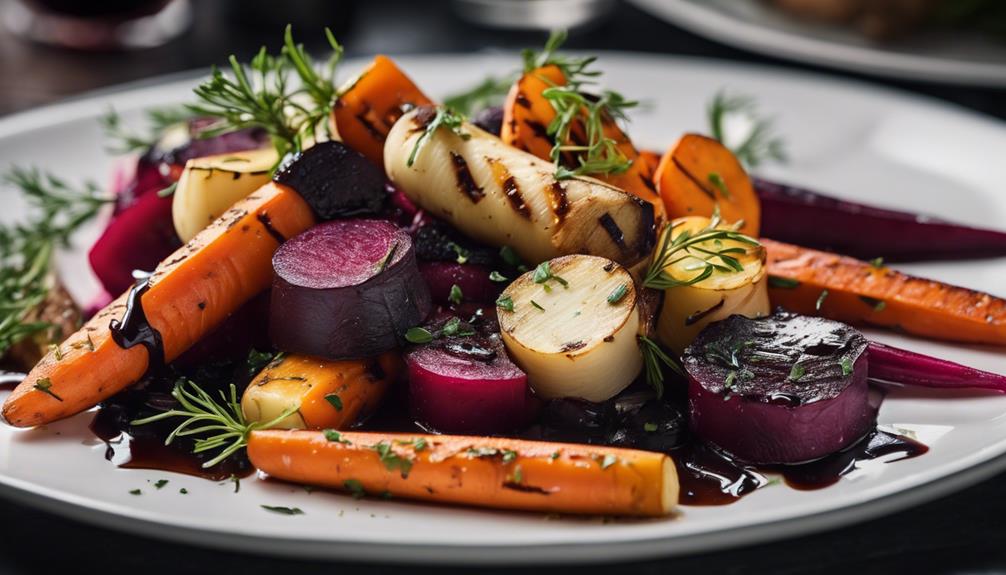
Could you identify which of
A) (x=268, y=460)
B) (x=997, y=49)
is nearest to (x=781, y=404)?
(x=268, y=460)

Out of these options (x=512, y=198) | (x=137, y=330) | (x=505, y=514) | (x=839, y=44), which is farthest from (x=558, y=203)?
(x=839, y=44)

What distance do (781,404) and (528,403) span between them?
0.51 m

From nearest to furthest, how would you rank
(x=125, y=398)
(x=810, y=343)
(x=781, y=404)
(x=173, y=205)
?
(x=781, y=404) < (x=810, y=343) < (x=125, y=398) < (x=173, y=205)

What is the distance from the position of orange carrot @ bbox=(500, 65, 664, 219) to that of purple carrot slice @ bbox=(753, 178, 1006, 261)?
21.1 inches

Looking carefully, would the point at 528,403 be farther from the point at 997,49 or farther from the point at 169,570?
the point at 997,49

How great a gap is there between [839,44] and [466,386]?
296 centimetres

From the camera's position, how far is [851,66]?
4273 millimetres

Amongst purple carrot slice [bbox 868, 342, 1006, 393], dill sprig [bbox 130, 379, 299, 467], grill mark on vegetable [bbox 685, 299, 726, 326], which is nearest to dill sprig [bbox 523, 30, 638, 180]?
grill mark on vegetable [bbox 685, 299, 726, 326]

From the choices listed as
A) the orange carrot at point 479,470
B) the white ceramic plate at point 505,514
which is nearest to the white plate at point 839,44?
the white ceramic plate at point 505,514

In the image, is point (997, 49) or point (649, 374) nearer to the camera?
point (649, 374)

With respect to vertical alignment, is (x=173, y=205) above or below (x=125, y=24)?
above

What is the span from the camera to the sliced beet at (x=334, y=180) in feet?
8.34

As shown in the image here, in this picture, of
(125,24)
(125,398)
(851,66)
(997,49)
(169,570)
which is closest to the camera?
(169,570)

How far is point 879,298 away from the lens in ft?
8.74
